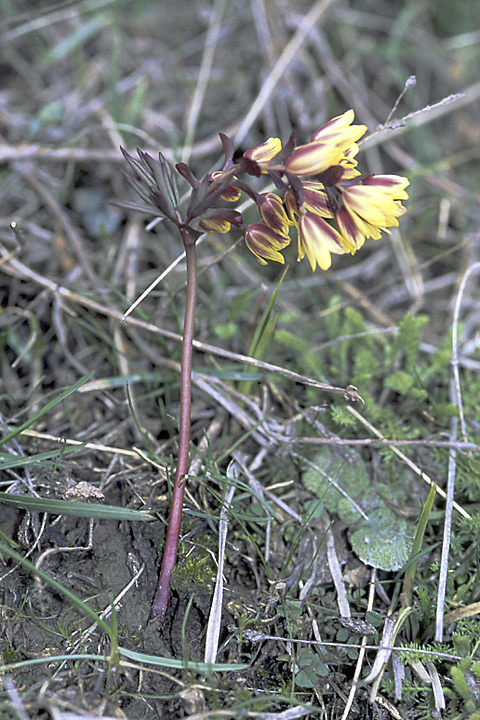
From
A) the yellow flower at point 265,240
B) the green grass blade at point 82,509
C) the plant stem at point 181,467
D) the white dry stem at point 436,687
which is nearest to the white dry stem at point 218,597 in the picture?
the plant stem at point 181,467

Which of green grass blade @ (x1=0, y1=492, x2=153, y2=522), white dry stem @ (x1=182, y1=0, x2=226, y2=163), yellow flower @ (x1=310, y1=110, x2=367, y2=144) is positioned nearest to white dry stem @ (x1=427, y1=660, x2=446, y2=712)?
green grass blade @ (x1=0, y1=492, x2=153, y2=522)

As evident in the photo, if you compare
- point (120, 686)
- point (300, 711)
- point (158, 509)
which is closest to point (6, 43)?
point (158, 509)

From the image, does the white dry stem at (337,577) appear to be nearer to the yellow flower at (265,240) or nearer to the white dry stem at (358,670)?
the white dry stem at (358,670)

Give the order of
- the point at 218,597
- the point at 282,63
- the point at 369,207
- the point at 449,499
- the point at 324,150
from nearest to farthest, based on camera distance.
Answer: the point at 324,150 < the point at 369,207 < the point at 218,597 < the point at 449,499 < the point at 282,63

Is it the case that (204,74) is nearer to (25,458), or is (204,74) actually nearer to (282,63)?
(282,63)

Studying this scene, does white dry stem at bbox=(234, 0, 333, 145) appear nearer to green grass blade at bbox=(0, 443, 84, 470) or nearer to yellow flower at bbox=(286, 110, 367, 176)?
yellow flower at bbox=(286, 110, 367, 176)

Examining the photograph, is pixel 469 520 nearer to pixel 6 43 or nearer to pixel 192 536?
pixel 192 536

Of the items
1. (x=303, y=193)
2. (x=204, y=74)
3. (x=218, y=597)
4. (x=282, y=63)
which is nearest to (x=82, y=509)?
(x=218, y=597)
